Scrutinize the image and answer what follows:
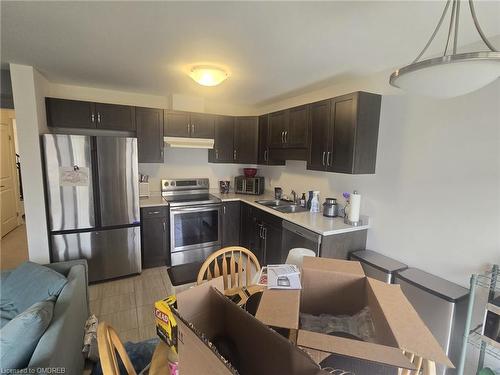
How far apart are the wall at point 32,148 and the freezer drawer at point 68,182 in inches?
3.1

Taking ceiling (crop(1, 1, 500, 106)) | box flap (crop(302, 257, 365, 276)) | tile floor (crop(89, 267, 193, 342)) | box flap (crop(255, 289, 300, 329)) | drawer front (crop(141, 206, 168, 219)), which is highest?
ceiling (crop(1, 1, 500, 106))

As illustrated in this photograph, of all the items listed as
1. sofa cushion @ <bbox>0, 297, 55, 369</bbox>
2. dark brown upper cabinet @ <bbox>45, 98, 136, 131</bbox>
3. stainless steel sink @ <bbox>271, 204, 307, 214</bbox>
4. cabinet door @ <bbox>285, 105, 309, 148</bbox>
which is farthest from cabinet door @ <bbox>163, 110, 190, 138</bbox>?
sofa cushion @ <bbox>0, 297, 55, 369</bbox>

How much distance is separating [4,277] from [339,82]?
11.5 ft

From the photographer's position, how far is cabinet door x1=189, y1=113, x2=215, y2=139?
3533 millimetres

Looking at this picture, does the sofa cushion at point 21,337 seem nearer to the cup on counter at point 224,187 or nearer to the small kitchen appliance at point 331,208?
the small kitchen appliance at point 331,208

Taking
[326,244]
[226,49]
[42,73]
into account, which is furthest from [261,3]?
[42,73]

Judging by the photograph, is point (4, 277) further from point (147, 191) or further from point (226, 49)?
point (226, 49)

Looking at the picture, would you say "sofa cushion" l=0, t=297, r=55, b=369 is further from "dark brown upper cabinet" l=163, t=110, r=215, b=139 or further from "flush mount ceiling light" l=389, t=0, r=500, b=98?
"dark brown upper cabinet" l=163, t=110, r=215, b=139

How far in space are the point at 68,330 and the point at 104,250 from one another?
163 centimetres

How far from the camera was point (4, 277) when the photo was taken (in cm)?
179

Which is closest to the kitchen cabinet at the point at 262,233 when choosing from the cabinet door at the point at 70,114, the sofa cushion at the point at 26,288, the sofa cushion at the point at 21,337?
the sofa cushion at the point at 26,288

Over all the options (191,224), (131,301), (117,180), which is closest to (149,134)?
(117,180)

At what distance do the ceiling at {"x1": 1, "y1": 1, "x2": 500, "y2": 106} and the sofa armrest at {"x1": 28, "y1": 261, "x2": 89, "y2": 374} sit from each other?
1795 mm

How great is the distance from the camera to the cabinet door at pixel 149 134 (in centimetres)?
324
